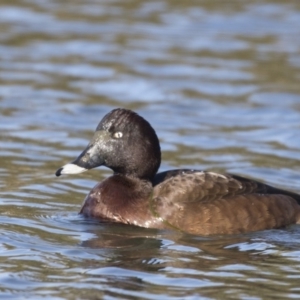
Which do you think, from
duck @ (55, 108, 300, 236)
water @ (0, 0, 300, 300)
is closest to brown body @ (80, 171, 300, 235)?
duck @ (55, 108, 300, 236)

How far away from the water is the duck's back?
0.12 metres

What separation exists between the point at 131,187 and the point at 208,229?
2.50 ft

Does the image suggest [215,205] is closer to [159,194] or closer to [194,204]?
[194,204]

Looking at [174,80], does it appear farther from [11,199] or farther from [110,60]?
[11,199]

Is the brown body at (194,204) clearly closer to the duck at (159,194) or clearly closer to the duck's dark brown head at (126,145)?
the duck at (159,194)

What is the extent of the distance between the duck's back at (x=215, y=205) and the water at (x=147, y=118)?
0.12 metres

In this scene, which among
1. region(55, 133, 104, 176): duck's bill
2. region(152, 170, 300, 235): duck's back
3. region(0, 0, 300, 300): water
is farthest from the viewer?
region(55, 133, 104, 176): duck's bill

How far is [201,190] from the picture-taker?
8.09m

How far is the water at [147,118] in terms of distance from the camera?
6.74 metres

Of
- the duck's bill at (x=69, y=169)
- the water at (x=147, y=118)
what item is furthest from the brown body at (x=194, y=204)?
the duck's bill at (x=69, y=169)

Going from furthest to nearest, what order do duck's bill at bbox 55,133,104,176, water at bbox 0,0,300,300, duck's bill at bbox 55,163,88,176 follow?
duck's bill at bbox 55,133,104,176 < duck's bill at bbox 55,163,88,176 < water at bbox 0,0,300,300

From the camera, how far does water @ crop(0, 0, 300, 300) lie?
6.74 metres

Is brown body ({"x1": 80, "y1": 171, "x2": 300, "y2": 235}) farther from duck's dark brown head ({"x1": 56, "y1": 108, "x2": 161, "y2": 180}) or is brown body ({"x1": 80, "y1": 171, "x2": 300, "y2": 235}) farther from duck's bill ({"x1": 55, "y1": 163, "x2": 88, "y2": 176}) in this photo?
duck's bill ({"x1": 55, "y1": 163, "x2": 88, "y2": 176})

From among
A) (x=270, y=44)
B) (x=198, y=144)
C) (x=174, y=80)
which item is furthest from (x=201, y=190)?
(x=270, y=44)
